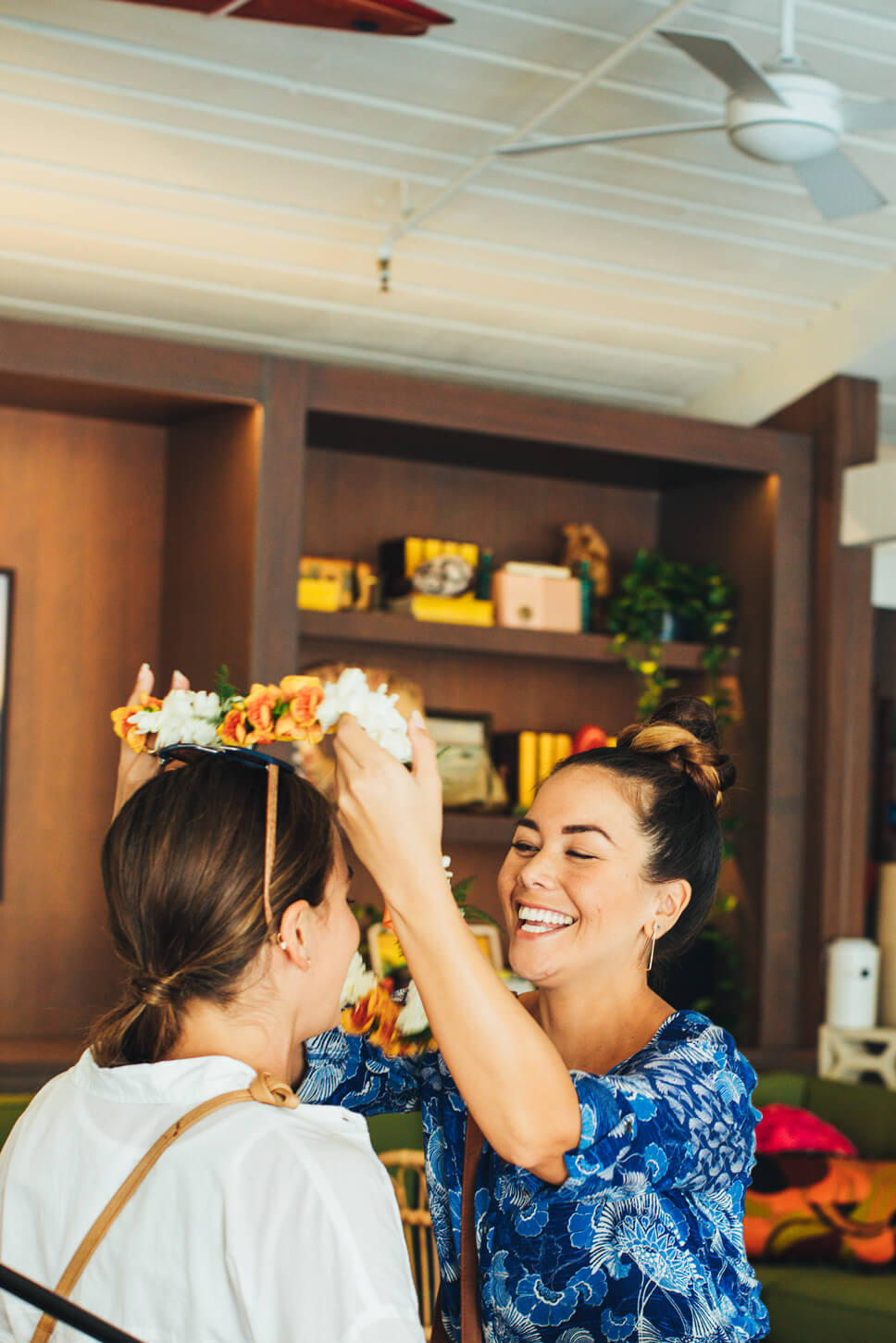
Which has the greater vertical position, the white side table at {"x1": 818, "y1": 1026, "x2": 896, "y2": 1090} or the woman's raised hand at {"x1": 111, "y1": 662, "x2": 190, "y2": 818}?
the woman's raised hand at {"x1": 111, "y1": 662, "x2": 190, "y2": 818}

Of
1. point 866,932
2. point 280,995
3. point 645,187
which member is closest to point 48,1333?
point 280,995

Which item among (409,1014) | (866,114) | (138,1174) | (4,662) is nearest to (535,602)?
(4,662)

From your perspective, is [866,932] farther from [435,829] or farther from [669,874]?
[435,829]

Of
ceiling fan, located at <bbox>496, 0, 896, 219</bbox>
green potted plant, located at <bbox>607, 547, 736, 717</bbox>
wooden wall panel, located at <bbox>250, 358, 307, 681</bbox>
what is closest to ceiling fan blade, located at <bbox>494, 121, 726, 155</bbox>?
ceiling fan, located at <bbox>496, 0, 896, 219</bbox>

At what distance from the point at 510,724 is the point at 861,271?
2103mm

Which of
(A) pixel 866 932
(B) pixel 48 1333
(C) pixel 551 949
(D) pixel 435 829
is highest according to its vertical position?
(D) pixel 435 829

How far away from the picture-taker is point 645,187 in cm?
439

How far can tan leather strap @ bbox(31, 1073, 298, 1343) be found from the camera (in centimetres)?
115

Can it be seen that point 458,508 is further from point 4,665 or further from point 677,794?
point 677,794

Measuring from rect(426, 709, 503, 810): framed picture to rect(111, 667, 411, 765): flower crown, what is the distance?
3.54 meters

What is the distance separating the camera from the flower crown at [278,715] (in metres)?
1.35

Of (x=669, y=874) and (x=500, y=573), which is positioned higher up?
(x=500, y=573)

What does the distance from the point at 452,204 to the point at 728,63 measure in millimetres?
1552

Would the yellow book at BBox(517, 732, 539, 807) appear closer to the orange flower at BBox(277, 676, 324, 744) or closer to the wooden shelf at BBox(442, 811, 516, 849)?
the wooden shelf at BBox(442, 811, 516, 849)
